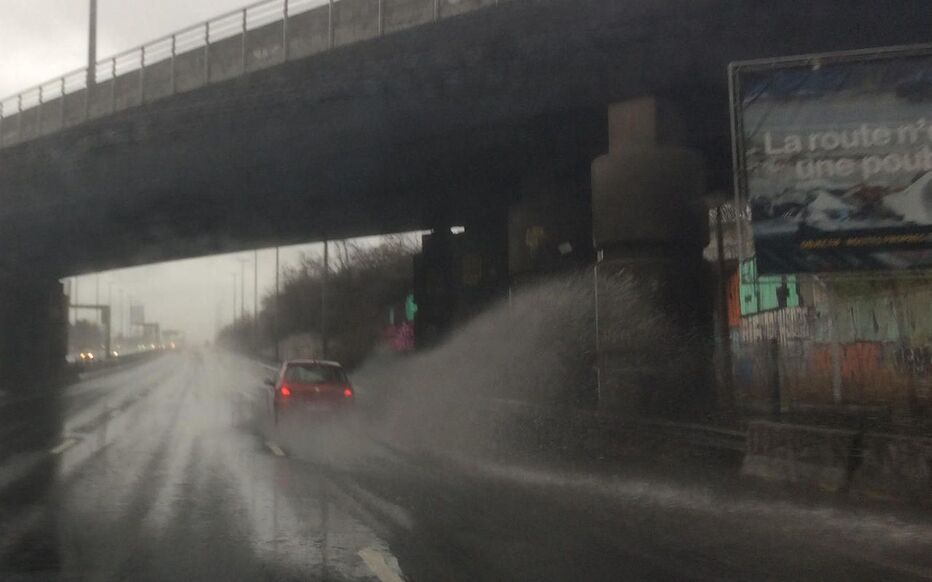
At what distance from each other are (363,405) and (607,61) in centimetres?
1338

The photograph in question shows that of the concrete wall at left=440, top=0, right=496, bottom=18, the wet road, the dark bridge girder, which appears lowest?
the wet road

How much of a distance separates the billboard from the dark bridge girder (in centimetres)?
130

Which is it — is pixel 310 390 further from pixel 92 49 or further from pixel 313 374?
pixel 92 49

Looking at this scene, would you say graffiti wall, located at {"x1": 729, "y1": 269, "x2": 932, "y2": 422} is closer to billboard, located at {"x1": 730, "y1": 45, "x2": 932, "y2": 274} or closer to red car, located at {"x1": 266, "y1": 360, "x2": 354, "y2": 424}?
billboard, located at {"x1": 730, "y1": 45, "x2": 932, "y2": 274}

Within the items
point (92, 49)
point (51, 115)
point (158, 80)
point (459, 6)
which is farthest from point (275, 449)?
point (92, 49)

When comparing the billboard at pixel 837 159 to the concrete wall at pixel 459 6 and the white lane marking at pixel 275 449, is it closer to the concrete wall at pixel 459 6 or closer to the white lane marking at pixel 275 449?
the concrete wall at pixel 459 6

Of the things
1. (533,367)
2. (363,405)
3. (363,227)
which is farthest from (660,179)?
(363,227)

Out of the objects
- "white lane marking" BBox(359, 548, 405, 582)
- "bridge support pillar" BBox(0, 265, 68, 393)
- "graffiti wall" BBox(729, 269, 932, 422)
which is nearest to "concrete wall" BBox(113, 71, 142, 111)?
"bridge support pillar" BBox(0, 265, 68, 393)

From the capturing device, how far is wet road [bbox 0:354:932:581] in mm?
8352

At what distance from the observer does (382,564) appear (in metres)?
8.39

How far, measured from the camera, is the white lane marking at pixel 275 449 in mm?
17250

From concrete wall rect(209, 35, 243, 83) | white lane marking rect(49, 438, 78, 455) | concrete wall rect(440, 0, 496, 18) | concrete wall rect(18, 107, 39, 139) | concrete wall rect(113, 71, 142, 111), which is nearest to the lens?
white lane marking rect(49, 438, 78, 455)

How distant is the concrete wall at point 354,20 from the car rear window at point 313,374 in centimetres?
728

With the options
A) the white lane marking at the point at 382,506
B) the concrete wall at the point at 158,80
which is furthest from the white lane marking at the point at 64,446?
the concrete wall at the point at 158,80
